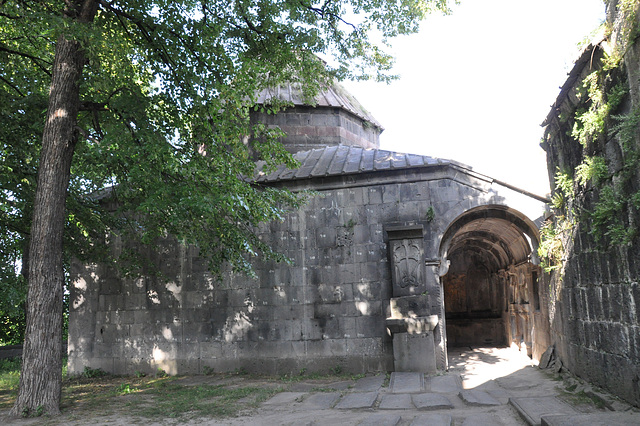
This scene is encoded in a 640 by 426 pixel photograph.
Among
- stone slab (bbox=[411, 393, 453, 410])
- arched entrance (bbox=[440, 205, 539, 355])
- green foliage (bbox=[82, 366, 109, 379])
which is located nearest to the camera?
stone slab (bbox=[411, 393, 453, 410])

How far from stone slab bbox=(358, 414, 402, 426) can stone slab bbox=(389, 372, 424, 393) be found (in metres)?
1.41

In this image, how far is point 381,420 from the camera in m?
6.05

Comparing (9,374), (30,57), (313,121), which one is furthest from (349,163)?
(9,374)

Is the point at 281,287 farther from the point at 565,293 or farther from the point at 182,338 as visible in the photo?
the point at 565,293

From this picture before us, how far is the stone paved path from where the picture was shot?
5801mm

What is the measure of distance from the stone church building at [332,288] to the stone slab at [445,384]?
0.49 m

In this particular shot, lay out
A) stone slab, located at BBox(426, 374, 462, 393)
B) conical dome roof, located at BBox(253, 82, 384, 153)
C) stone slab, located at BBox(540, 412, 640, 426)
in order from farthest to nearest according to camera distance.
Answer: conical dome roof, located at BBox(253, 82, 384, 153) < stone slab, located at BBox(426, 374, 462, 393) < stone slab, located at BBox(540, 412, 640, 426)

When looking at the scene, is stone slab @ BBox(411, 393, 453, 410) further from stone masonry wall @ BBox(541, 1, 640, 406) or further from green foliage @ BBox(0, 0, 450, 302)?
green foliage @ BBox(0, 0, 450, 302)

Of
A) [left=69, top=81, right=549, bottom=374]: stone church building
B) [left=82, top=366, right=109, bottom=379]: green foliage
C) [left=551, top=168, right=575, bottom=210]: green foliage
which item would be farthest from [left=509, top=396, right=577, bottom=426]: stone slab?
[left=82, top=366, right=109, bottom=379]: green foliage

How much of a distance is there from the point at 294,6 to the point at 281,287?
5.69 metres

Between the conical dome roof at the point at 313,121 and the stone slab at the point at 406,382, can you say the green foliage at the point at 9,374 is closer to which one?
the stone slab at the point at 406,382

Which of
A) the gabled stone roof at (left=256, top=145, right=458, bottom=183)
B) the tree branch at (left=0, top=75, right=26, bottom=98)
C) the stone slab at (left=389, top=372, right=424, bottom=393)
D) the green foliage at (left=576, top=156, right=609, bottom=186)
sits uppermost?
the tree branch at (left=0, top=75, right=26, bottom=98)

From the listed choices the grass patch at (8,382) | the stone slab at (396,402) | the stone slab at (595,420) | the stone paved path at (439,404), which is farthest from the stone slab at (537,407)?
the grass patch at (8,382)

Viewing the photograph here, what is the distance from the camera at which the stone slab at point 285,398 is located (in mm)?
7469
